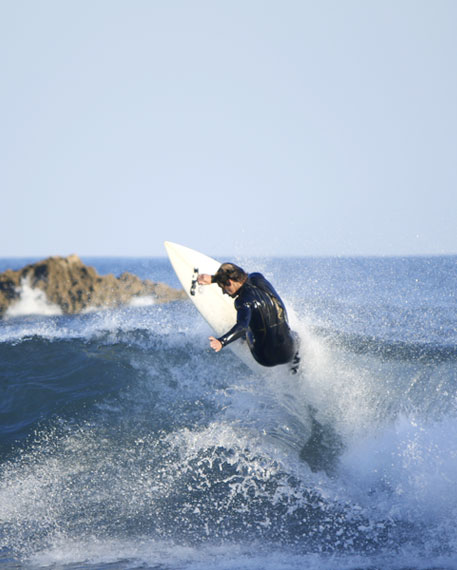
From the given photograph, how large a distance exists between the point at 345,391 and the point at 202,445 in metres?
1.83

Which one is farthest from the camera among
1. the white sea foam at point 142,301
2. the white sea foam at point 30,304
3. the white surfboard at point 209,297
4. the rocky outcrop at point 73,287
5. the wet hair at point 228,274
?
the white sea foam at point 142,301

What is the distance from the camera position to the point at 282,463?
5797 millimetres

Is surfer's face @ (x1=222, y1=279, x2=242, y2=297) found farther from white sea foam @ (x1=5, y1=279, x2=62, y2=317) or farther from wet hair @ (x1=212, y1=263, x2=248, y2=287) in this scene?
white sea foam @ (x1=5, y1=279, x2=62, y2=317)

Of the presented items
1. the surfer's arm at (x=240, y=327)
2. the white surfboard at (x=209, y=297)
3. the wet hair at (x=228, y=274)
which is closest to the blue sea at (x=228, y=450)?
the white surfboard at (x=209, y=297)

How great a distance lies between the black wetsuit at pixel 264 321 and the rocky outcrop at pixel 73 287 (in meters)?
16.5

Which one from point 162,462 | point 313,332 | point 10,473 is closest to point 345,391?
point 313,332

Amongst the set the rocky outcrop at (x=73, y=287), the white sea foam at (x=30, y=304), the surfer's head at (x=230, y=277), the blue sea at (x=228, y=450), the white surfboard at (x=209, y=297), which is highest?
the surfer's head at (x=230, y=277)

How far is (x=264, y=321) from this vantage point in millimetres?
5695

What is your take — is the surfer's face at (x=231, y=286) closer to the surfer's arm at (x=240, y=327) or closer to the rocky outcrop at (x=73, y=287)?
the surfer's arm at (x=240, y=327)

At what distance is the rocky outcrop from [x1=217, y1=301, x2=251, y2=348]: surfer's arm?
1717 cm

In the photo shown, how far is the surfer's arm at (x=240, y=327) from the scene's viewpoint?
492 cm

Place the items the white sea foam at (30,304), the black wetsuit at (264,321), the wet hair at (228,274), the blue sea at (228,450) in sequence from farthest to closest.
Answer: the white sea foam at (30,304)
the wet hair at (228,274)
the black wetsuit at (264,321)
the blue sea at (228,450)

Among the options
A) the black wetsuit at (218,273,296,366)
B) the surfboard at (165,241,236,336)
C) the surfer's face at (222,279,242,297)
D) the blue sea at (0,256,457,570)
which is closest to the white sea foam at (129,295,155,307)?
the blue sea at (0,256,457,570)

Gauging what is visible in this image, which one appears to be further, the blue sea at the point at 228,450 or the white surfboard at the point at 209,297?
the white surfboard at the point at 209,297
